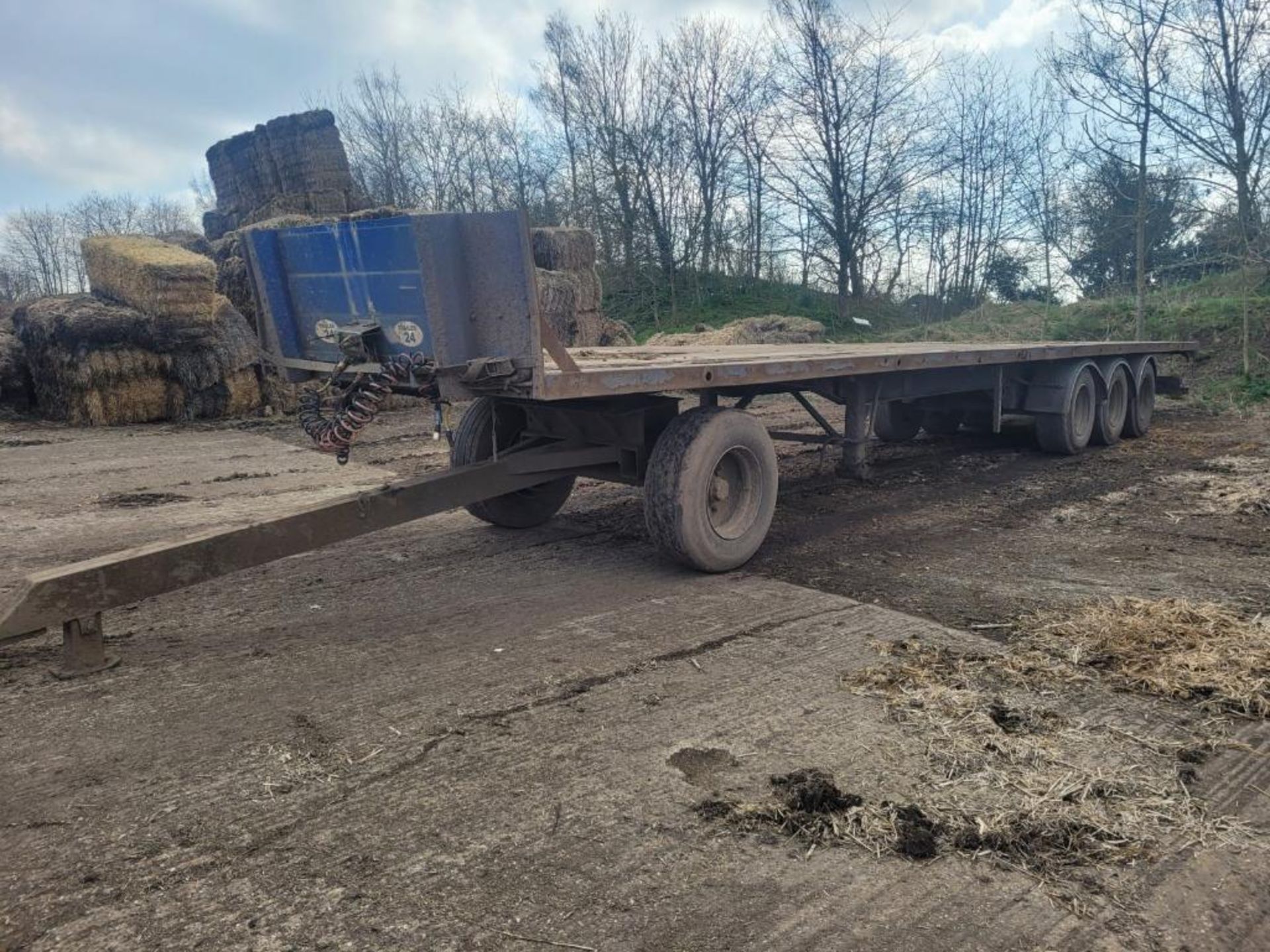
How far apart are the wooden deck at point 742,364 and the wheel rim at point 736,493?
1.71ft

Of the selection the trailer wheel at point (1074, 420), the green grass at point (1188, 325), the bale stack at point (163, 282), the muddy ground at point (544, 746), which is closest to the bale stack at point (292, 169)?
the bale stack at point (163, 282)

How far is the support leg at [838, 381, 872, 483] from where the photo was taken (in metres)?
7.18

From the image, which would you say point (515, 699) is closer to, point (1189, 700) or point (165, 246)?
point (1189, 700)

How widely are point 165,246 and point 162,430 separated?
3478mm

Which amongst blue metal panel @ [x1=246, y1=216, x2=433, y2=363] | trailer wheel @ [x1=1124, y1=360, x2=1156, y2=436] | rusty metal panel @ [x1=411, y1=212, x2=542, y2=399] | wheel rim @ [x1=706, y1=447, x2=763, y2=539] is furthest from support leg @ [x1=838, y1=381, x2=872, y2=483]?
trailer wheel @ [x1=1124, y1=360, x2=1156, y2=436]

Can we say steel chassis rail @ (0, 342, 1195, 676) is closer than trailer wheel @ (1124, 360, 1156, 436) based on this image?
Yes

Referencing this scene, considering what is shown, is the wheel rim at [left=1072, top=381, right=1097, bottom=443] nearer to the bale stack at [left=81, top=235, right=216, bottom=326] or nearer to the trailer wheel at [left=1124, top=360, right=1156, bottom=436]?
the trailer wheel at [left=1124, top=360, right=1156, bottom=436]

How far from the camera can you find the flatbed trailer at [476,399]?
391 cm

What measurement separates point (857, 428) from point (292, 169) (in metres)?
16.6

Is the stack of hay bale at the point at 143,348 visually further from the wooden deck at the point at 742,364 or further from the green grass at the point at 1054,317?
the green grass at the point at 1054,317

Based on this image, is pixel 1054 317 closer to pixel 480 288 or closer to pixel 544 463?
pixel 544 463

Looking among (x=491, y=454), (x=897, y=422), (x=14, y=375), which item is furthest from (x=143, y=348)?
(x=897, y=422)

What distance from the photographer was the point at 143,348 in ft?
42.2

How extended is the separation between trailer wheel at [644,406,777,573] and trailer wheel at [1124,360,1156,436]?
744 cm
